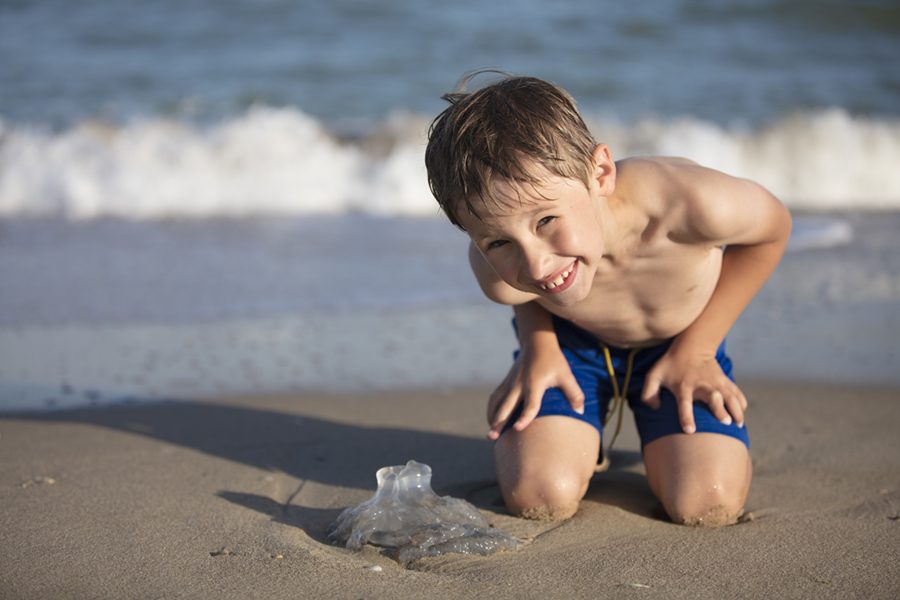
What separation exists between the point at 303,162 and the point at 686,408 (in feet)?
18.5

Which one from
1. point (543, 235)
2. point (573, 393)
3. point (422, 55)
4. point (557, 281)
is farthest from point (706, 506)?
point (422, 55)

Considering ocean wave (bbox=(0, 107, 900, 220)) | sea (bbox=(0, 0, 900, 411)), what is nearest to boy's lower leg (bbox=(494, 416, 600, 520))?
sea (bbox=(0, 0, 900, 411))

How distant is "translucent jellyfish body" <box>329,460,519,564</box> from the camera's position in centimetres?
252

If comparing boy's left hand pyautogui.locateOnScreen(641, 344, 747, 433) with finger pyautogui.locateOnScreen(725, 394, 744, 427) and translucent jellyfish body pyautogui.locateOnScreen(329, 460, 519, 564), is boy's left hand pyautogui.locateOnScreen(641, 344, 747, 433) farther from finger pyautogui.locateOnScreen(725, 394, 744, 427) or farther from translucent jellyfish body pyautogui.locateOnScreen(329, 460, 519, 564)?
translucent jellyfish body pyautogui.locateOnScreen(329, 460, 519, 564)

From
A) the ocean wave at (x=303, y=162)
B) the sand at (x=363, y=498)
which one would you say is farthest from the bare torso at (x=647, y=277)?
the ocean wave at (x=303, y=162)

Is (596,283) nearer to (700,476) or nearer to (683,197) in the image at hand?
(683,197)

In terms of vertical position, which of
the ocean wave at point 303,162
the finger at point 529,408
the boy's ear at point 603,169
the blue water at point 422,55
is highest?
the blue water at point 422,55

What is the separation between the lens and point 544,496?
2.81m

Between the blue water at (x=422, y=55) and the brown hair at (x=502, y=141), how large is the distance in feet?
22.9

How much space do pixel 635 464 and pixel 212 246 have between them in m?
3.48

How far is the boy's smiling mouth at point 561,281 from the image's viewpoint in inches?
102

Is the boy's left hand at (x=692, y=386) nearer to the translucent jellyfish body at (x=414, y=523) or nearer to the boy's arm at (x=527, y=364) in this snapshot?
the boy's arm at (x=527, y=364)

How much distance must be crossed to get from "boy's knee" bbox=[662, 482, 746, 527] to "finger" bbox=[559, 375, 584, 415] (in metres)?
0.40

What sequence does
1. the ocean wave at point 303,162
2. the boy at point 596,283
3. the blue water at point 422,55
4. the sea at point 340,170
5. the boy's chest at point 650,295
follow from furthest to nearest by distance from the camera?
the blue water at point 422,55, the ocean wave at point 303,162, the sea at point 340,170, the boy's chest at point 650,295, the boy at point 596,283
